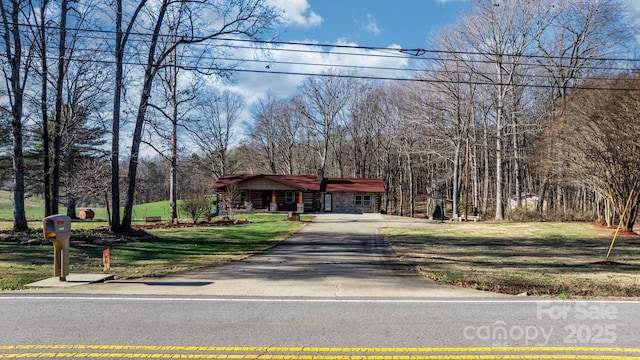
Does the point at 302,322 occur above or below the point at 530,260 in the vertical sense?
above

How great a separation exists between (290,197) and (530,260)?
3349 cm

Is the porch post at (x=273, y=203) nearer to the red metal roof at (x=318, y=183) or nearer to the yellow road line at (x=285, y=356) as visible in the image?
the red metal roof at (x=318, y=183)

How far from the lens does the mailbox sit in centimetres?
880

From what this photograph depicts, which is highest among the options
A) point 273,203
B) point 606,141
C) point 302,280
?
point 606,141

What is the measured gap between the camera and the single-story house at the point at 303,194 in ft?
148

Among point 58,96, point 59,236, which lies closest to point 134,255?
point 59,236

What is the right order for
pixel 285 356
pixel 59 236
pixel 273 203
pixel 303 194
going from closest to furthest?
pixel 285 356, pixel 59 236, pixel 273 203, pixel 303 194

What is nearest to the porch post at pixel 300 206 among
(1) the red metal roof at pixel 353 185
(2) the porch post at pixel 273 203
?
(2) the porch post at pixel 273 203

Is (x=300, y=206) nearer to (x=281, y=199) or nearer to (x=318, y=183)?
(x=281, y=199)

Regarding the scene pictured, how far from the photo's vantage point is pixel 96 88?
22.3 metres

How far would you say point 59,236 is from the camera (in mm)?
8977

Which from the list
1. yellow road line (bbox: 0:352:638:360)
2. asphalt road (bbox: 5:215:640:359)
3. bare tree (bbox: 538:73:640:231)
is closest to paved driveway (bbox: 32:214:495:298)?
asphalt road (bbox: 5:215:640:359)

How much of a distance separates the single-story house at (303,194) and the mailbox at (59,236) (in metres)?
35.4

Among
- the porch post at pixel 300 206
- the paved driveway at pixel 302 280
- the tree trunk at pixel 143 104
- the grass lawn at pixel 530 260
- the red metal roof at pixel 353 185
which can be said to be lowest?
the grass lawn at pixel 530 260
